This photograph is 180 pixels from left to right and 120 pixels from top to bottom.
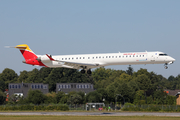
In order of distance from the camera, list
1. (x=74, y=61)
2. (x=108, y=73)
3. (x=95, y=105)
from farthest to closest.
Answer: (x=108, y=73) → (x=95, y=105) → (x=74, y=61)

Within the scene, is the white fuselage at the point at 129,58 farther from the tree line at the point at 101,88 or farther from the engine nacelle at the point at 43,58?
the tree line at the point at 101,88

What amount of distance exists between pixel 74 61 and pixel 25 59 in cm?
935

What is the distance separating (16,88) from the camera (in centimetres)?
9944

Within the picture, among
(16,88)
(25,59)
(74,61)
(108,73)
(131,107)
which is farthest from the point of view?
(108,73)

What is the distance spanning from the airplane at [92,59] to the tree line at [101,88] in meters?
19.8

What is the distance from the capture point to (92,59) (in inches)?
1903

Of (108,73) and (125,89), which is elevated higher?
(108,73)

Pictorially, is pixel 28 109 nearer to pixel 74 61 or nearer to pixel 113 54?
pixel 74 61

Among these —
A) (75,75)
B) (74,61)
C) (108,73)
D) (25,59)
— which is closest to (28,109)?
(25,59)

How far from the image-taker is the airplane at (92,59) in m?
46.2

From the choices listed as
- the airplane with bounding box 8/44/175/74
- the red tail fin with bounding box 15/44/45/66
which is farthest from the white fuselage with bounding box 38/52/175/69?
the red tail fin with bounding box 15/44/45/66

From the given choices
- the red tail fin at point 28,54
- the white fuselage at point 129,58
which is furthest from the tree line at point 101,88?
the white fuselage at point 129,58

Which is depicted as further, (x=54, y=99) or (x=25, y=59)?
(x=54, y=99)

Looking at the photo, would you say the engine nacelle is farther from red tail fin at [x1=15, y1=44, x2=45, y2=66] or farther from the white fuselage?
the white fuselage
